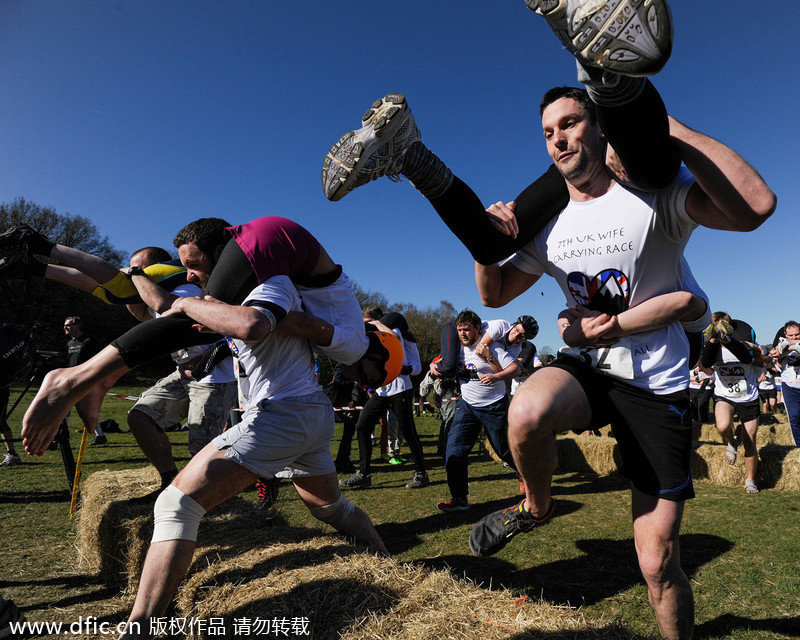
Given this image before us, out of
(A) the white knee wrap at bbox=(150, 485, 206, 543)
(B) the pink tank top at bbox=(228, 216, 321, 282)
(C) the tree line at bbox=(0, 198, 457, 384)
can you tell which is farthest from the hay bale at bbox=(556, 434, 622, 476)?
(C) the tree line at bbox=(0, 198, 457, 384)

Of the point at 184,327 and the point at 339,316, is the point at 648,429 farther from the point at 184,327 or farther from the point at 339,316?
the point at 184,327

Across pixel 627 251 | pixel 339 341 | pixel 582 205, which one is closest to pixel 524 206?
pixel 582 205

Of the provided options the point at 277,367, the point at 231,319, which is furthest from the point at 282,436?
the point at 231,319

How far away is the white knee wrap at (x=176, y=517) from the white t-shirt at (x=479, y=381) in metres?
4.07

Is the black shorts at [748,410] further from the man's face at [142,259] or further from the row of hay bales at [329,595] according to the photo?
the man's face at [142,259]

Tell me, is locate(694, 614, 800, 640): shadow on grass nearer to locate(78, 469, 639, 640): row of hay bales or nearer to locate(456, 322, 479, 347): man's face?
locate(78, 469, 639, 640): row of hay bales

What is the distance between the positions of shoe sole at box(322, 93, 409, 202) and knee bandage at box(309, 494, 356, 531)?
1.97 metres

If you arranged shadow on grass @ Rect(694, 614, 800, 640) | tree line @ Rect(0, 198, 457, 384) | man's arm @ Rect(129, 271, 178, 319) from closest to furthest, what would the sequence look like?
shadow on grass @ Rect(694, 614, 800, 640) < man's arm @ Rect(129, 271, 178, 319) < tree line @ Rect(0, 198, 457, 384)

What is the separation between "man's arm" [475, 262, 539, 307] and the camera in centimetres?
238

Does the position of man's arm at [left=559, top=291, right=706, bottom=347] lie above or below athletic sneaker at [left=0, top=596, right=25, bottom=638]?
above

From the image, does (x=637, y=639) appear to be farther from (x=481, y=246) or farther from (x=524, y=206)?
(x=524, y=206)

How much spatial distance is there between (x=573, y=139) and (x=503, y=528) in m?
1.72

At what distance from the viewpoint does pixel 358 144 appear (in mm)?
1802

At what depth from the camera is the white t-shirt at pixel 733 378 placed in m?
6.77
